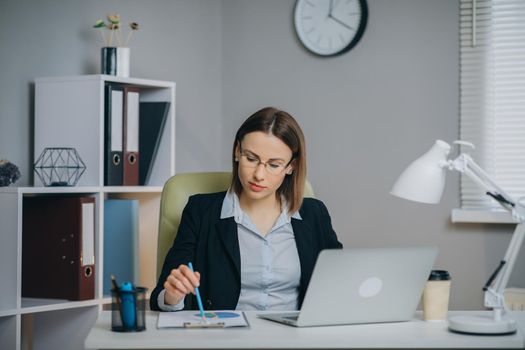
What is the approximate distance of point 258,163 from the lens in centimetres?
226

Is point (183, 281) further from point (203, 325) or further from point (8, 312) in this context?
point (8, 312)

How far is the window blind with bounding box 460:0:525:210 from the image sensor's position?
3.53 metres

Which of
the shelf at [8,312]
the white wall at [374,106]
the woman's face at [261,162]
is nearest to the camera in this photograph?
the woman's face at [261,162]

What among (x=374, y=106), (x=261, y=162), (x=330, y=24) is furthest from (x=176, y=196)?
(x=330, y=24)

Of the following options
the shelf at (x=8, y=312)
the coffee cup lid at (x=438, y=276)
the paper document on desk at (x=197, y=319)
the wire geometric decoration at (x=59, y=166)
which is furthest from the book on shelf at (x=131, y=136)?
the coffee cup lid at (x=438, y=276)

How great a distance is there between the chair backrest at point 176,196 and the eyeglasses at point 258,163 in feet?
0.88

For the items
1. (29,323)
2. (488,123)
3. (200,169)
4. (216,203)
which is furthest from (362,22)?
(29,323)

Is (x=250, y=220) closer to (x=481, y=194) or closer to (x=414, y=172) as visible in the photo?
(x=414, y=172)

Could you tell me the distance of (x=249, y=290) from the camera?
7.60 ft

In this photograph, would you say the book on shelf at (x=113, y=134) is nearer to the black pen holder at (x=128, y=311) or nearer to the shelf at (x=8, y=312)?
the shelf at (x=8, y=312)

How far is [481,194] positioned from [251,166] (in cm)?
166

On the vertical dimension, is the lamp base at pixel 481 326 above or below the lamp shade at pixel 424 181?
below

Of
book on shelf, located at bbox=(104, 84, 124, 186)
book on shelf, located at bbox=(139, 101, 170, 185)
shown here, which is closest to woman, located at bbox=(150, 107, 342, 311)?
book on shelf, located at bbox=(104, 84, 124, 186)

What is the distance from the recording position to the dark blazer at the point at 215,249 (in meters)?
2.29
